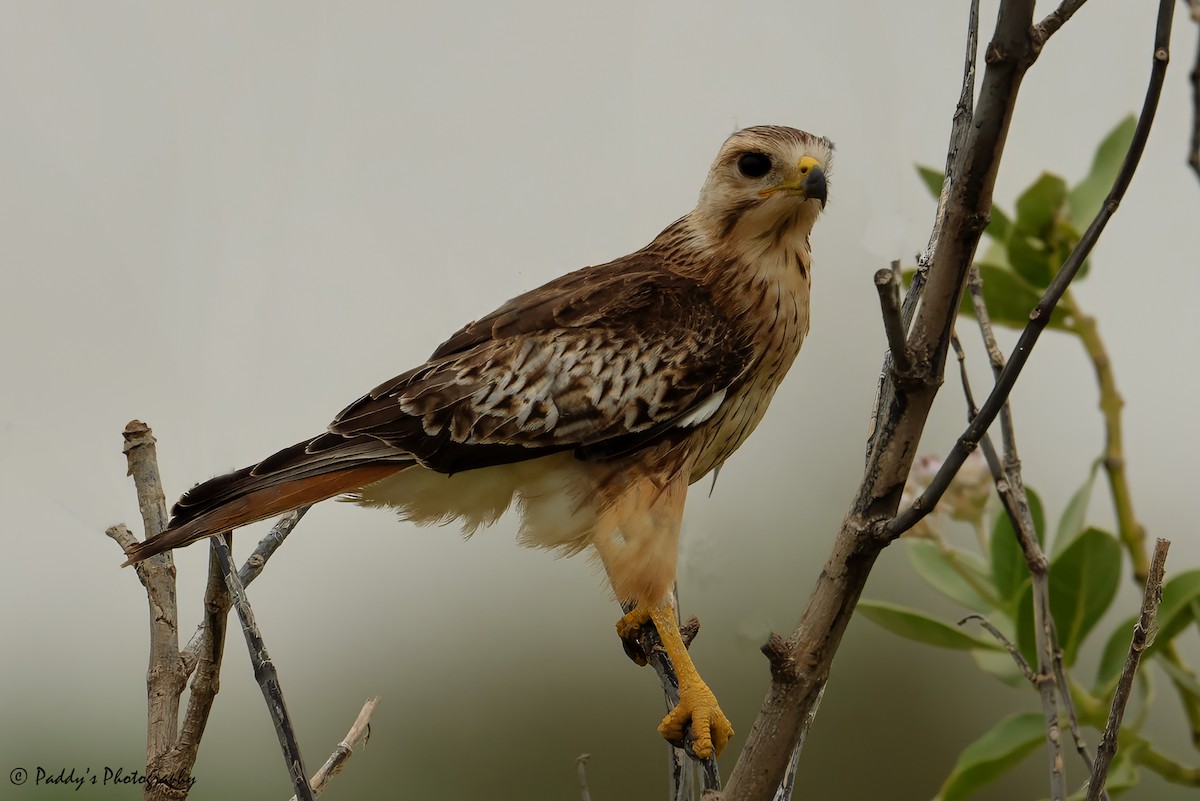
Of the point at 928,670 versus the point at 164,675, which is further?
the point at 928,670

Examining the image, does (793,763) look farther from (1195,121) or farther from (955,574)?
(955,574)

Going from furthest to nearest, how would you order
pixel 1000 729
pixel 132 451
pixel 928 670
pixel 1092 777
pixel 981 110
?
pixel 928 670 < pixel 1000 729 < pixel 132 451 < pixel 1092 777 < pixel 981 110

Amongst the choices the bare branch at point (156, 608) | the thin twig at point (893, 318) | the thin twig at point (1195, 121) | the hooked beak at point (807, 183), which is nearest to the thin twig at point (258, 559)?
the bare branch at point (156, 608)

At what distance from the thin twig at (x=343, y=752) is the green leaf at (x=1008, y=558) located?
147 centimetres

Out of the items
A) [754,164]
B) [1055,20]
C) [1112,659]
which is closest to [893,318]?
[1055,20]

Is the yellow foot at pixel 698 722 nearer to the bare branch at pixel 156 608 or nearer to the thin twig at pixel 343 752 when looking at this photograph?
the thin twig at pixel 343 752

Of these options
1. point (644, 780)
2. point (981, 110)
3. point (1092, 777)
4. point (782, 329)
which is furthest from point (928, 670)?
point (981, 110)

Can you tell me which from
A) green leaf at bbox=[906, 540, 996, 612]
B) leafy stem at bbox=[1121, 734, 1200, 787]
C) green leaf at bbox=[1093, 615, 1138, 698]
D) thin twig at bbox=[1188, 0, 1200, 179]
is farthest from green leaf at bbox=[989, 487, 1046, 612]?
thin twig at bbox=[1188, 0, 1200, 179]

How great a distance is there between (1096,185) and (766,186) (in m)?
0.89

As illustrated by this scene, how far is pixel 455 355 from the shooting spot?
2418mm

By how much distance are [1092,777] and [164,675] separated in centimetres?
127

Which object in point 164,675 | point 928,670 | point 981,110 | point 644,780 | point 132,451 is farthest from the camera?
point 928,670

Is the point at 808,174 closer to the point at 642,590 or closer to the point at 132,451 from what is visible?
the point at 642,590

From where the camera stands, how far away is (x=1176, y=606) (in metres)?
2.50
